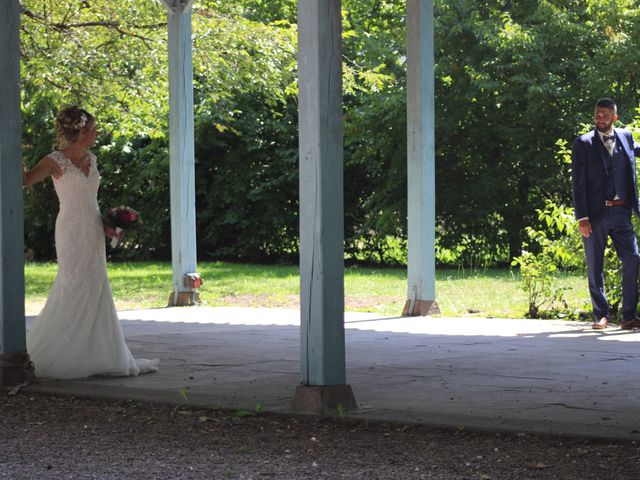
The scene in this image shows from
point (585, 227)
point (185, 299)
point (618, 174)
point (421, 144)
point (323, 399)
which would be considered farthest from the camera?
point (185, 299)

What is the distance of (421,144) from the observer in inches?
481

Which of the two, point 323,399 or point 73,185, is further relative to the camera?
point 73,185

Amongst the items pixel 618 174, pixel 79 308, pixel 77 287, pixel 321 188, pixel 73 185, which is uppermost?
pixel 618 174

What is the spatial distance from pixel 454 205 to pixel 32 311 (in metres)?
9.50

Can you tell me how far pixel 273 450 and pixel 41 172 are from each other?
328cm

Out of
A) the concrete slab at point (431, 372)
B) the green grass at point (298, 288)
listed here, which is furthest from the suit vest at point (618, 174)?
the green grass at point (298, 288)

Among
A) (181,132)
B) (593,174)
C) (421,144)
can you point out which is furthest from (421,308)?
(181,132)

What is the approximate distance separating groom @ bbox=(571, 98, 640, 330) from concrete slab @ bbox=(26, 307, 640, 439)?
1.74ft

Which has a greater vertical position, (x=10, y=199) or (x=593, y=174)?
(x=593, y=174)

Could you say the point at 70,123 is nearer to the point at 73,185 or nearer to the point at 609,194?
the point at 73,185

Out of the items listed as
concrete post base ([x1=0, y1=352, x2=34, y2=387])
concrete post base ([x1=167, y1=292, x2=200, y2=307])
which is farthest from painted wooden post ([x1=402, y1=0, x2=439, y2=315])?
concrete post base ([x1=0, y1=352, x2=34, y2=387])

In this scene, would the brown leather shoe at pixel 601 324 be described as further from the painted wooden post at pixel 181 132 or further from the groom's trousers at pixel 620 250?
the painted wooden post at pixel 181 132

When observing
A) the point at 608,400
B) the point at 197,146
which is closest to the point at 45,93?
the point at 197,146

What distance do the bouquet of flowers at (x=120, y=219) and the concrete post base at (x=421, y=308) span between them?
4.52 meters
